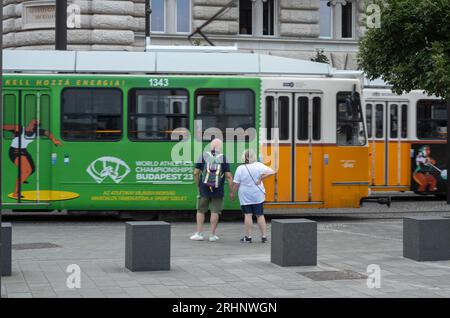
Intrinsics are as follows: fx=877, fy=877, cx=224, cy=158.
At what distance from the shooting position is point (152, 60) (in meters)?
18.6

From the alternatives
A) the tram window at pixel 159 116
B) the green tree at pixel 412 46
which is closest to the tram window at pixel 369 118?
the green tree at pixel 412 46

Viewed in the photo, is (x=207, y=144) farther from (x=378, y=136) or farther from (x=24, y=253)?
(x=378, y=136)

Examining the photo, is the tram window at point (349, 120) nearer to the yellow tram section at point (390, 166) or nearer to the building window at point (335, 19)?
the yellow tram section at point (390, 166)

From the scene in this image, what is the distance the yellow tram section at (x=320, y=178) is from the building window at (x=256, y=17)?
14.5 m

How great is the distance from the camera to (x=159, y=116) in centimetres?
1847

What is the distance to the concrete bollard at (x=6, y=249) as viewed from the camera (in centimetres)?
1074

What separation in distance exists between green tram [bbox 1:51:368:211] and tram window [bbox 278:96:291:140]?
22 millimetres

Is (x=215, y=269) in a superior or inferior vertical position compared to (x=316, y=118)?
inferior

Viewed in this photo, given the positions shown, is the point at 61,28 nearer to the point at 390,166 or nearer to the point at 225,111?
the point at 225,111

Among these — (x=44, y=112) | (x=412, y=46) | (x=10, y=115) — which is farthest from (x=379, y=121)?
(x=10, y=115)

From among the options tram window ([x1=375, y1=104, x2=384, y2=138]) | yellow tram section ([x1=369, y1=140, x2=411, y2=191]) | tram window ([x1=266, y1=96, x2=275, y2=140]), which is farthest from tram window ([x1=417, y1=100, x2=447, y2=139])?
tram window ([x1=266, y1=96, x2=275, y2=140])

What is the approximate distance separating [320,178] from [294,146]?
916 millimetres

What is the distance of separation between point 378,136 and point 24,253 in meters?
13.5
